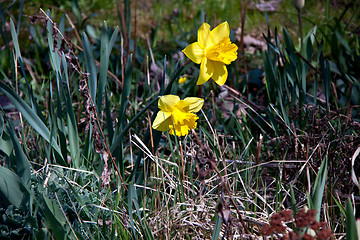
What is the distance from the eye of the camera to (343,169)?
1535 millimetres

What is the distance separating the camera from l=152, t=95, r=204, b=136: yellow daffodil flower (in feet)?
4.75

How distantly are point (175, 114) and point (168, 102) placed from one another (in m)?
0.06

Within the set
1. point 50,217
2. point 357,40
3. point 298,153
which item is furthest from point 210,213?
point 357,40

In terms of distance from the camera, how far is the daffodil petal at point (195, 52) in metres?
1.40

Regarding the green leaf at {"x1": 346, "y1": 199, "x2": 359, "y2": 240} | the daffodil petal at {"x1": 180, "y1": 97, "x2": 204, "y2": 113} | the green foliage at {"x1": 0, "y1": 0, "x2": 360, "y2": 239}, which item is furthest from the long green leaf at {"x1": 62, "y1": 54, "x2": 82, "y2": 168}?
the green leaf at {"x1": 346, "y1": 199, "x2": 359, "y2": 240}

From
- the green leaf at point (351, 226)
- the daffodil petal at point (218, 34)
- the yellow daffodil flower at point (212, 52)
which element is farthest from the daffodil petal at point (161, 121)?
the green leaf at point (351, 226)

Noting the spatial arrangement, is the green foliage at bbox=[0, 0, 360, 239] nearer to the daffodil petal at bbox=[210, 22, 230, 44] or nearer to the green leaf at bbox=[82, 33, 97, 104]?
the green leaf at bbox=[82, 33, 97, 104]

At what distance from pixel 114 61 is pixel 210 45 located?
1.50 meters

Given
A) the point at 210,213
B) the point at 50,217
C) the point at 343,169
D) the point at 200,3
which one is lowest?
the point at 210,213

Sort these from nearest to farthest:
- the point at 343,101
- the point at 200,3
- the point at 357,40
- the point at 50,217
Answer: the point at 50,217, the point at 343,101, the point at 357,40, the point at 200,3

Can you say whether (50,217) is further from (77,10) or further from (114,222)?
(77,10)

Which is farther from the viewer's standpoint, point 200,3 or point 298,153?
point 200,3

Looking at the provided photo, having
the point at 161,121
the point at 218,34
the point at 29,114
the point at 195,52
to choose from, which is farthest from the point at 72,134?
the point at 218,34

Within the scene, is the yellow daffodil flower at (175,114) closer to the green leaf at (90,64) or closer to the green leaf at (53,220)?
the green leaf at (90,64)
